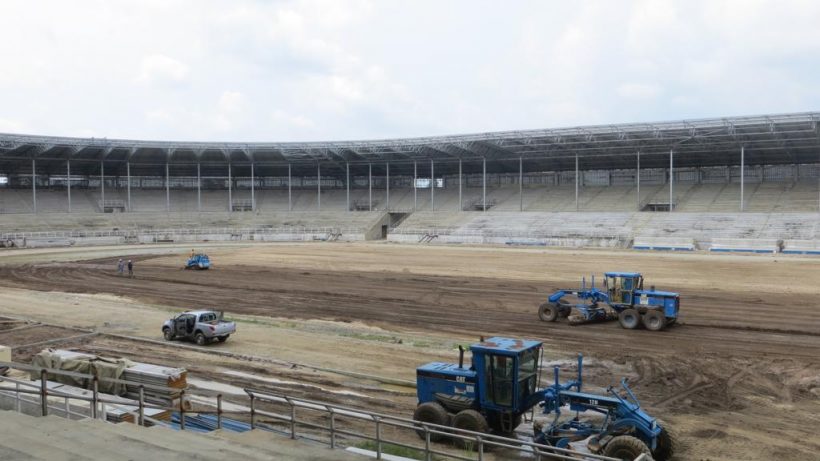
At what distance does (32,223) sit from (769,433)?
8420 centimetres

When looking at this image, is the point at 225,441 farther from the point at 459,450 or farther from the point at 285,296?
the point at 285,296

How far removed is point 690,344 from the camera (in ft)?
72.1

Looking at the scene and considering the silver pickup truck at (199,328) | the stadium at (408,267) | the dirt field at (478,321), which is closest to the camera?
the stadium at (408,267)

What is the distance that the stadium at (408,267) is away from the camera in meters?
15.2

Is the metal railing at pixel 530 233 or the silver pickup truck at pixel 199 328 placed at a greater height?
the metal railing at pixel 530 233

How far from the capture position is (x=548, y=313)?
2616 centimetres

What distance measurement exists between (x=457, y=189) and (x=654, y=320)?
75.3 m

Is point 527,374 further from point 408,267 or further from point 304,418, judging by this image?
point 408,267

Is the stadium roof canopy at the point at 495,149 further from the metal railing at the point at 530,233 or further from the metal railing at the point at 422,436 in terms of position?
the metal railing at the point at 422,436

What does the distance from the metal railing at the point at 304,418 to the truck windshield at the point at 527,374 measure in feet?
3.11

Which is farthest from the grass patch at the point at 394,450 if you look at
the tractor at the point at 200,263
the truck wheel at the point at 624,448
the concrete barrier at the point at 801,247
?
the concrete barrier at the point at 801,247

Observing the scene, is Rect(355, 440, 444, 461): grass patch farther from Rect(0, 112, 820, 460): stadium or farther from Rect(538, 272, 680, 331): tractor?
Rect(538, 272, 680, 331): tractor

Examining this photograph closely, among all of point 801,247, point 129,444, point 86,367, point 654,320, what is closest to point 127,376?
point 86,367

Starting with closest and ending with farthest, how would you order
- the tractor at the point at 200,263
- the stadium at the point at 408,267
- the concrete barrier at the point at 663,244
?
the stadium at the point at 408,267 → the tractor at the point at 200,263 → the concrete barrier at the point at 663,244
